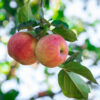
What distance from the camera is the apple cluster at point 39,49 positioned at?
3.62ft

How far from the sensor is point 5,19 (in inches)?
113

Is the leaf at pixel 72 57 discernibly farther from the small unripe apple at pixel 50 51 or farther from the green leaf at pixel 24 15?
the green leaf at pixel 24 15

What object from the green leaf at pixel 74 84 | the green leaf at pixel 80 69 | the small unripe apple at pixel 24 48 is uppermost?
the small unripe apple at pixel 24 48

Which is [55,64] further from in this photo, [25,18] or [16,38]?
[25,18]

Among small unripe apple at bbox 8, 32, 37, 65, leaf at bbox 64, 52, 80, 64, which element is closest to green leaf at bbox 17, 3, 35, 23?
small unripe apple at bbox 8, 32, 37, 65

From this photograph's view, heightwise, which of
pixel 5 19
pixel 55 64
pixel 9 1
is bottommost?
pixel 5 19

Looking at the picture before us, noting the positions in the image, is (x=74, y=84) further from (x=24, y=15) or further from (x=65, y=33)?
(x=24, y=15)

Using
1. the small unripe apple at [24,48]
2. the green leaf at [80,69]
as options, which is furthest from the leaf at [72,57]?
the small unripe apple at [24,48]

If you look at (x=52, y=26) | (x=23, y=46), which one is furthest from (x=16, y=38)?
(x=52, y=26)

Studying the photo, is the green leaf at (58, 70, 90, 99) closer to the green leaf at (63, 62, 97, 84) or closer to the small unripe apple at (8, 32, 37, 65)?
the green leaf at (63, 62, 97, 84)

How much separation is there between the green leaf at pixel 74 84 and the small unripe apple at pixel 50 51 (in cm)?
13

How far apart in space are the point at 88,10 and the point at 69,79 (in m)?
2.78

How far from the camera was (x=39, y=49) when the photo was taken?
1104 mm

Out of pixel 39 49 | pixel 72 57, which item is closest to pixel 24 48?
pixel 39 49
